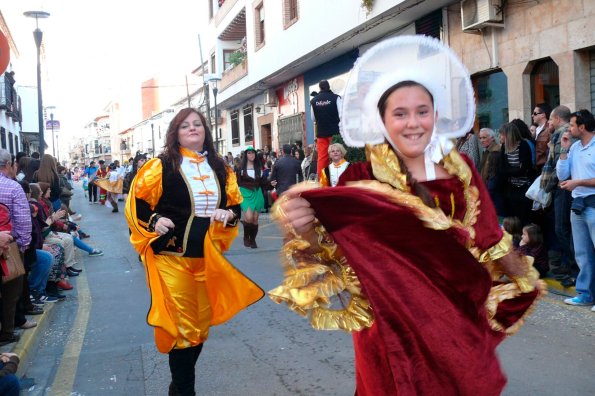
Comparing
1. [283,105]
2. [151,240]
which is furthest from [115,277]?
[283,105]

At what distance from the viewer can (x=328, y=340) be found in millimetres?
5270

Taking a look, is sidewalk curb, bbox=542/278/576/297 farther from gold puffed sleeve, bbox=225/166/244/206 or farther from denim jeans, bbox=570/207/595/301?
gold puffed sleeve, bbox=225/166/244/206

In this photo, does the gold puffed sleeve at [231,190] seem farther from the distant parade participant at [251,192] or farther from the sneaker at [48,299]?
the distant parade participant at [251,192]

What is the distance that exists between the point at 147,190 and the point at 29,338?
8.37 feet

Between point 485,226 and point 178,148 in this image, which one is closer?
point 485,226

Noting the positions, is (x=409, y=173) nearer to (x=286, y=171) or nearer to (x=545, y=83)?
(x=545, y=83)

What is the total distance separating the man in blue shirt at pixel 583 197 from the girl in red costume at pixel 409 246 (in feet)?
12.9

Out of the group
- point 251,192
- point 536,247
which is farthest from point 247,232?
point 536,247

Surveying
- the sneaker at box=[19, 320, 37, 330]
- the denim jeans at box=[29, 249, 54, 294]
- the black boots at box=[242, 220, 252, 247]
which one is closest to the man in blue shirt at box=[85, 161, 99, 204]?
the black boots at box=[242, 220, 252, 247]

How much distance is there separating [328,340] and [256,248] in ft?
18.4

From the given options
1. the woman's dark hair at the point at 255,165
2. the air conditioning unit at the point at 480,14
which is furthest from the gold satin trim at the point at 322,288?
the air conditioning unit at the point at 480,14

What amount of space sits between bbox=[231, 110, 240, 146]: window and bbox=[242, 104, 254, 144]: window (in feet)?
4.97

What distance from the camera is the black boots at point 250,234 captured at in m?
10.9

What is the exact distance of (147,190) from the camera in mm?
3846
